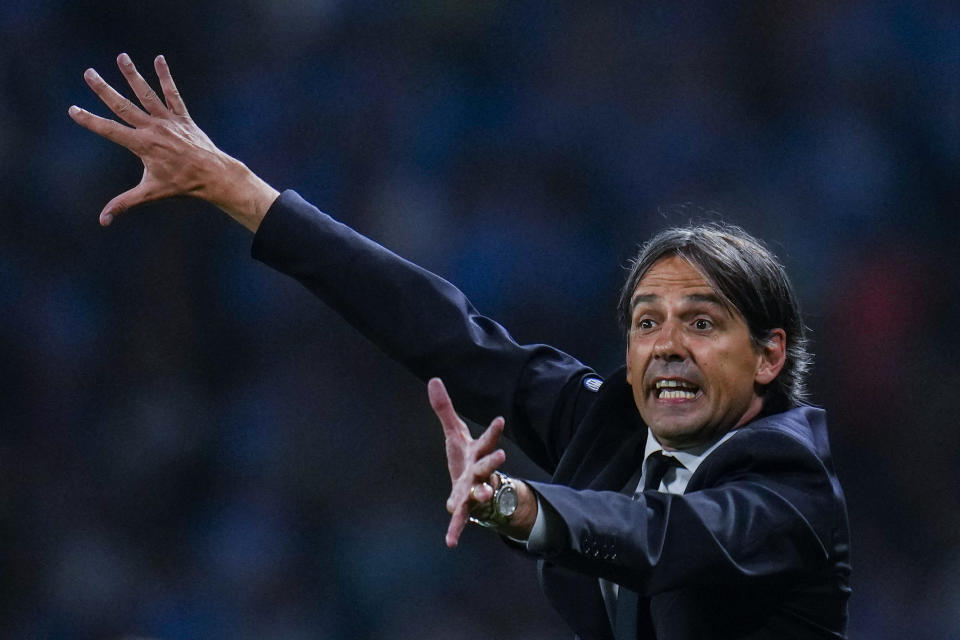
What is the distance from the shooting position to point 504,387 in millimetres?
2588

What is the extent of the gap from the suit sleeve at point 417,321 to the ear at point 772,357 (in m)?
0.36

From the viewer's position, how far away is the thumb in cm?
243

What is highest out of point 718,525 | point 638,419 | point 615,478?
point 638,419

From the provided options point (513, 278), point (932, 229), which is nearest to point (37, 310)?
point (513, 278)

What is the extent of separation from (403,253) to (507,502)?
271cm

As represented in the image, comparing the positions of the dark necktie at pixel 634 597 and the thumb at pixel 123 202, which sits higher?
Answer: the thumb at pixel 123 202

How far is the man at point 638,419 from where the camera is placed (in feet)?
6.22

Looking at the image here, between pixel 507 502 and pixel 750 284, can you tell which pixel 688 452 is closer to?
pixel 750 284

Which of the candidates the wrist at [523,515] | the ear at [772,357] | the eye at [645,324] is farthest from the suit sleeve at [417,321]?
the wrist at [523,515]

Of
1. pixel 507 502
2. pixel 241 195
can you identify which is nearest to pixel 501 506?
pixel 507 502

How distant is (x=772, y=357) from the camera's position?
242cm

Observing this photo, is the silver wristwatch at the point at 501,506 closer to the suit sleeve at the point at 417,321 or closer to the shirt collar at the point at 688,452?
the shirt collar at the point at 688,452

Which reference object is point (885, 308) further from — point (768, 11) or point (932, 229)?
point (768, 11)

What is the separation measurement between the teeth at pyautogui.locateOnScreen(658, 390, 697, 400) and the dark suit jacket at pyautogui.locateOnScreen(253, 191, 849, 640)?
0.38 ft
